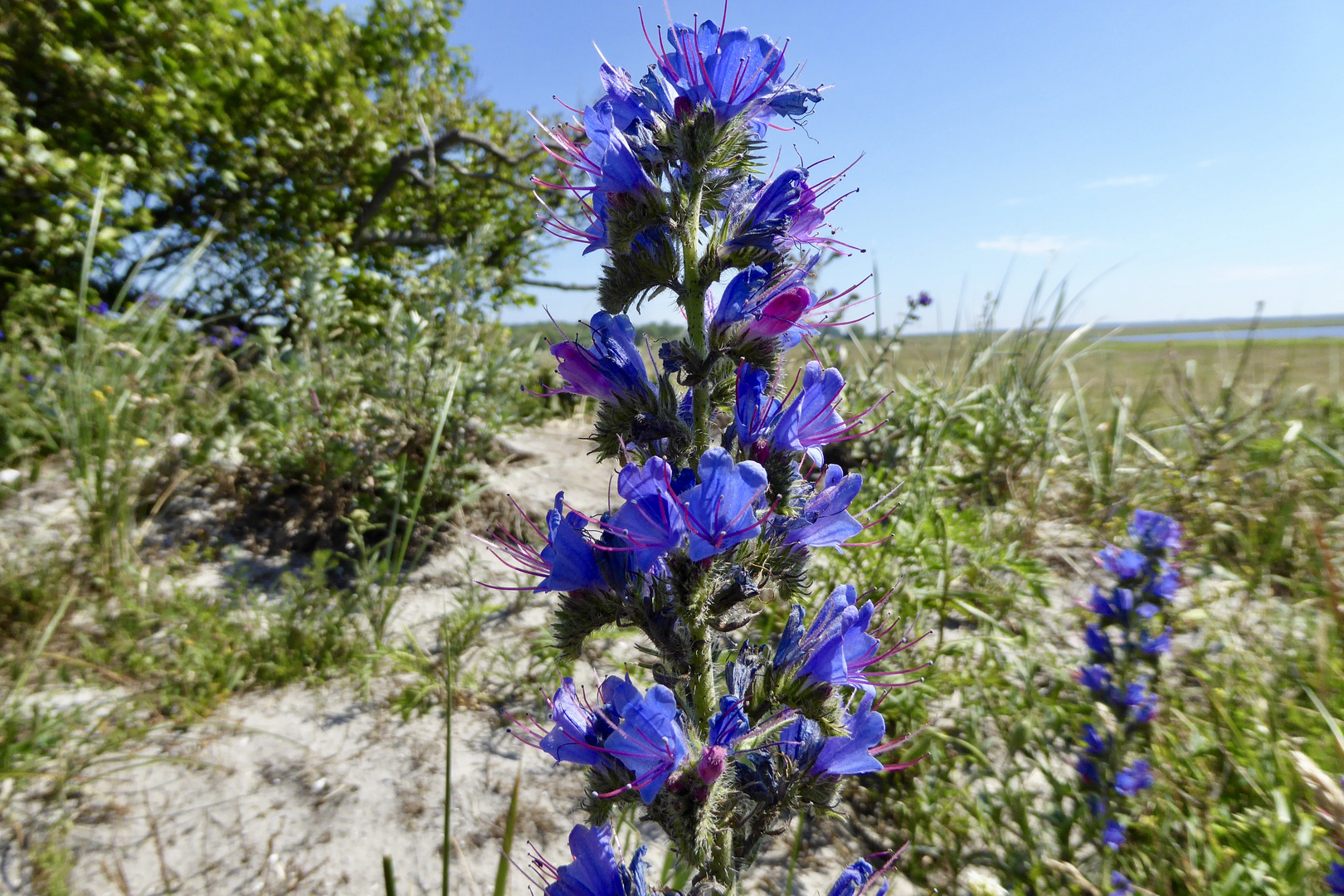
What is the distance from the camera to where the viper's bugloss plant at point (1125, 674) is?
97.7 inches

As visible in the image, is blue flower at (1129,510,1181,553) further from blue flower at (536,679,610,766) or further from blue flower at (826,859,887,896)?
blue flower at (536,679,610,766)

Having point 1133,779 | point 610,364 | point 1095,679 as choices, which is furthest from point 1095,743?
point 610,364

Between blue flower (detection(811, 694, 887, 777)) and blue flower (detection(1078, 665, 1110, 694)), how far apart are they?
218 centimetres

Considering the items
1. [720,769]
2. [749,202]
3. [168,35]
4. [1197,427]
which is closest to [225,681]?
[720,769]

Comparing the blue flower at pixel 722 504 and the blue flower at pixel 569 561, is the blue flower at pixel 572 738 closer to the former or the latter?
the blue flower at pixel 569 561

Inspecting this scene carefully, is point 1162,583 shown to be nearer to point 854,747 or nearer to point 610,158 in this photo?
point 854,747

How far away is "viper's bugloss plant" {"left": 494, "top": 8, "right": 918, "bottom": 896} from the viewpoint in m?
1.29

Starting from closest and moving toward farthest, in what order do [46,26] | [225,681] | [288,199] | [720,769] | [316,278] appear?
[720,769]
[225,681]
[316,278]
[46,26]
[288,199]

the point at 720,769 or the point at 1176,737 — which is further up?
the point at 720,769

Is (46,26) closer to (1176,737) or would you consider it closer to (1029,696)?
(1029,696)

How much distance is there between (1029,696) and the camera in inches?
107

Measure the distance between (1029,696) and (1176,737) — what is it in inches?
24.1

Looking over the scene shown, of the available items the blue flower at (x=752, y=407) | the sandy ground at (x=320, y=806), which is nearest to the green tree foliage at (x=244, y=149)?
the sandy ground at (x=320, y=806)

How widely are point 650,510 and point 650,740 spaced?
1.40 ft
